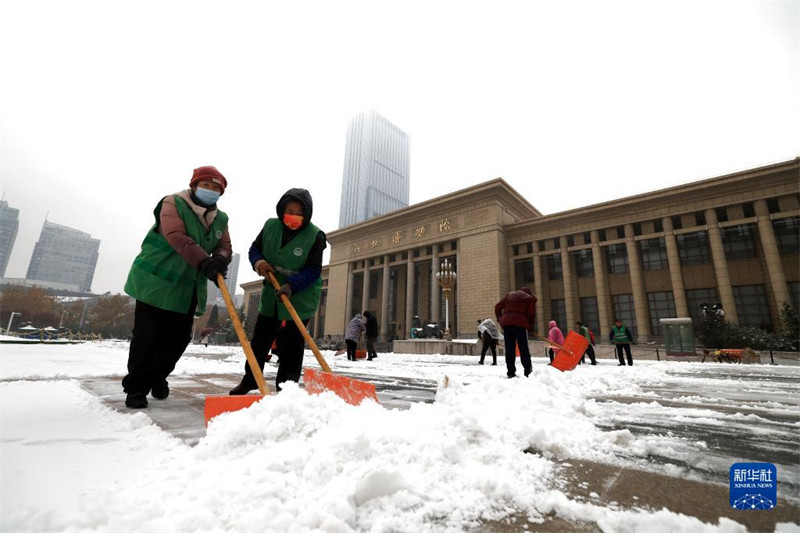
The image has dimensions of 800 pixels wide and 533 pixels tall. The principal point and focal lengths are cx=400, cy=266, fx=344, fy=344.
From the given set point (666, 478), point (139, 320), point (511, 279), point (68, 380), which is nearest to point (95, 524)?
point (666, 478)

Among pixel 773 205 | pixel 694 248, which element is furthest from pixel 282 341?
pixel 773 205

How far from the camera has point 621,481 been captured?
4.14 ft

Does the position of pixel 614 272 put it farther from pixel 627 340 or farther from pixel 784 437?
pixel 784 437

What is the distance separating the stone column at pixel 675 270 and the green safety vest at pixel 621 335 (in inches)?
637

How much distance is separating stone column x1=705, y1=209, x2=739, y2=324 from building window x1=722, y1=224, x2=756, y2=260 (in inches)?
24.6

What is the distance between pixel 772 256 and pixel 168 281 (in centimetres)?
3009

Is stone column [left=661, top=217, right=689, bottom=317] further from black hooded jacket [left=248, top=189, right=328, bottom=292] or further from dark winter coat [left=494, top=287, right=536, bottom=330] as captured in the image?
black hooded jacket [left=248, top=189, right=328, bottom=292]

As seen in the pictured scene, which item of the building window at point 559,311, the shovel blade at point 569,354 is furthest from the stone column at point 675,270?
the shovel blade at point 569,354

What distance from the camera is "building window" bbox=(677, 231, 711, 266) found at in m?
23.6

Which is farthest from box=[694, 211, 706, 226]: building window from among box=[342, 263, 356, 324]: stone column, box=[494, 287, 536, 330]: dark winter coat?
box=[342, 263, 356, 324]: stone column

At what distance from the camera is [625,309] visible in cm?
2548

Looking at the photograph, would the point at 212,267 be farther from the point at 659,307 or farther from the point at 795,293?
the point at 795,293

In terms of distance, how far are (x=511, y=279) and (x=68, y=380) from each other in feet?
92.7

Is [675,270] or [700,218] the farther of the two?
[700,218]
